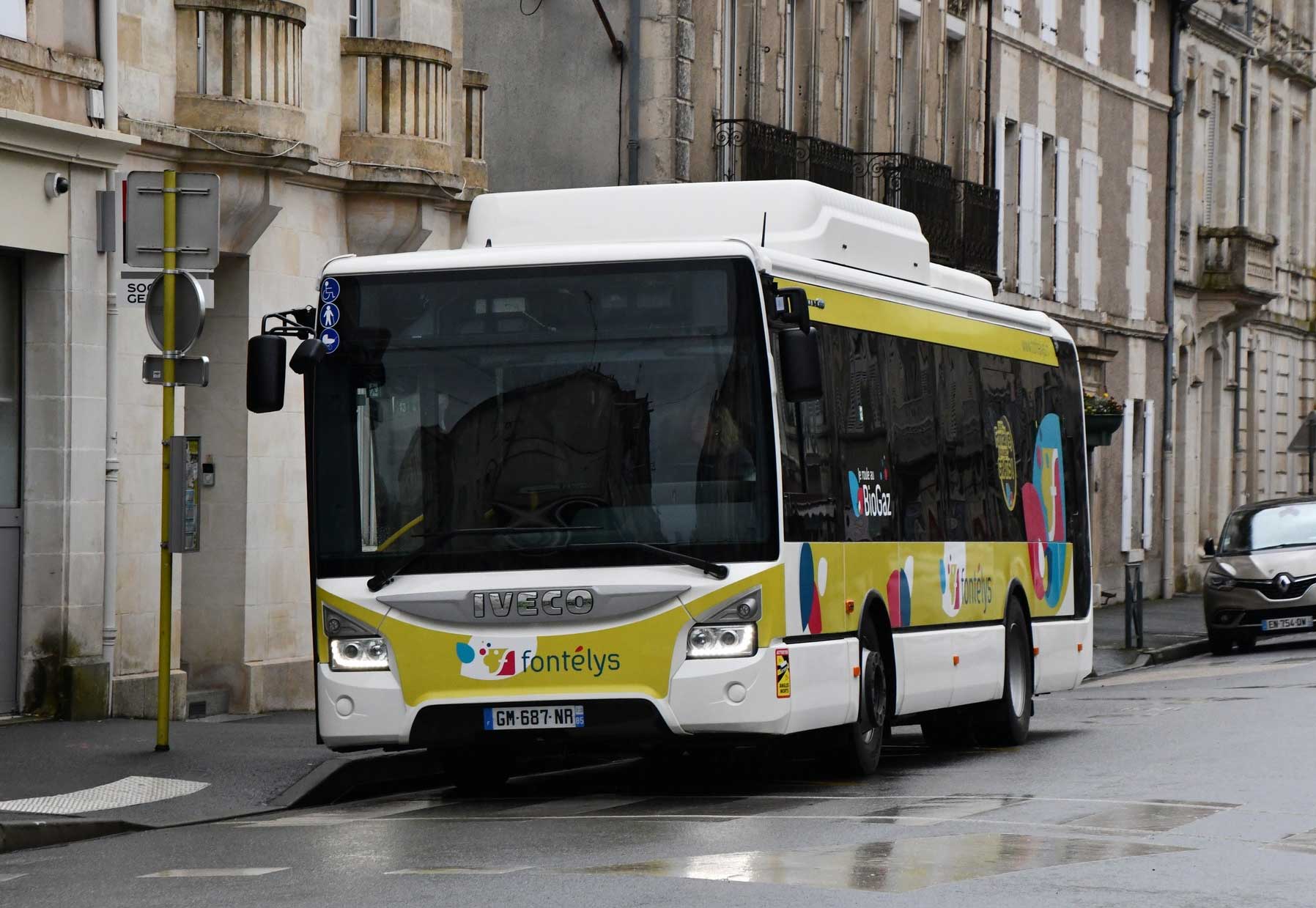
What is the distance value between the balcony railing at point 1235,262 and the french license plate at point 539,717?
120 ft

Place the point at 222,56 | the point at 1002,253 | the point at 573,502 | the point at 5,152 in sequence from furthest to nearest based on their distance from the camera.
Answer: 1. the point at 1002,253
2. the point at 222,56
3. the point at 5,152
4. the point at 573,502

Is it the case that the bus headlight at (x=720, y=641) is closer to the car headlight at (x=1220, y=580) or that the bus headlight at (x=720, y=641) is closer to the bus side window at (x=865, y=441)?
the bus side window at (x=865, y=441)

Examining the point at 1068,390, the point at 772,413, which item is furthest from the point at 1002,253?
the point at 772,413

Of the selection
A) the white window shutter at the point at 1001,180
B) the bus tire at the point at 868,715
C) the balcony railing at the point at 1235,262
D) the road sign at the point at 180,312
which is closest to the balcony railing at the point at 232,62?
the road sign at the point at 180,312

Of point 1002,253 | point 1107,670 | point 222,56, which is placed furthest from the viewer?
point 1002,253

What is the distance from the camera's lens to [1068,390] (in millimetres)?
19734

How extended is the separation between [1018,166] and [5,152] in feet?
79.9

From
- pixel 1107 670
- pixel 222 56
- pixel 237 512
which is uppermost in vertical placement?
pixel 222 56

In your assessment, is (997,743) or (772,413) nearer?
(772,413)

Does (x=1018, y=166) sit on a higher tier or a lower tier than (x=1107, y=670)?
higher

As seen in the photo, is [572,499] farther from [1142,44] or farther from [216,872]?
[1142,44]

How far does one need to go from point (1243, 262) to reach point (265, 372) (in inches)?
1452

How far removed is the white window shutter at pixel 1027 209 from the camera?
39312 millimetres

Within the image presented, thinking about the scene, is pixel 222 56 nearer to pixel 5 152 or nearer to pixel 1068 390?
pixel 5 152
